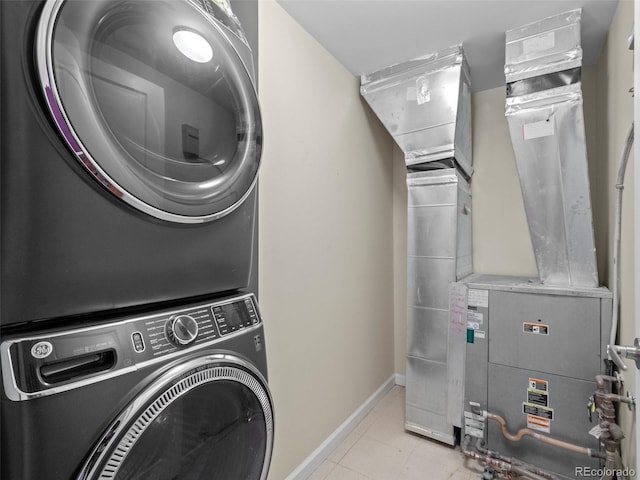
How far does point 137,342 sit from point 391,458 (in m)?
1.85

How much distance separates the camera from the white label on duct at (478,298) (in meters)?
1.89

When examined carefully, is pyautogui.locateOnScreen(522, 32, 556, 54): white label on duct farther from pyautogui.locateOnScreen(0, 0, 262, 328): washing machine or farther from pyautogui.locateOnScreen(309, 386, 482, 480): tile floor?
pyautogui.locateOnScreen(309, 386, 482, 480): tile floor

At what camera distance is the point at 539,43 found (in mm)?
1726

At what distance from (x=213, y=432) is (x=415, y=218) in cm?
176

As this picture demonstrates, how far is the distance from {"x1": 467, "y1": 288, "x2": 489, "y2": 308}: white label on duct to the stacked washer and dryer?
149cm

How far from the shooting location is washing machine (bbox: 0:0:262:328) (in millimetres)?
530

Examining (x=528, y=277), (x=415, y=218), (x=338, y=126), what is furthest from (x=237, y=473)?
(x=528, y=277)

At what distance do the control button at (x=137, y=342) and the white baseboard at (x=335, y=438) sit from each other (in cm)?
138

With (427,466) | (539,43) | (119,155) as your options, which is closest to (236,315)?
(119,155)

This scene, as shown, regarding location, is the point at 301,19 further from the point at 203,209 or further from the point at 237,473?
the point at 237,473

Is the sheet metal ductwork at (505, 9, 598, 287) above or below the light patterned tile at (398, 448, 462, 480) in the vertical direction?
above

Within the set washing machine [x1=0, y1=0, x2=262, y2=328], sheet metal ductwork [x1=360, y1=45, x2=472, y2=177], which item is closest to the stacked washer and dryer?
washing machine [x1=0, y1=0, x2=262, y2=328]

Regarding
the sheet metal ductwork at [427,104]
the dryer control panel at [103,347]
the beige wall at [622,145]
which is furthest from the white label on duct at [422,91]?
the dryer control panel at [103,347]

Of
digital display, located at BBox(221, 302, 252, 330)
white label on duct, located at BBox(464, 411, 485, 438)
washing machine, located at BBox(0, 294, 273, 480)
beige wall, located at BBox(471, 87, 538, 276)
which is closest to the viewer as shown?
washing machine, located at BBox(0, 294, 273, 480)
